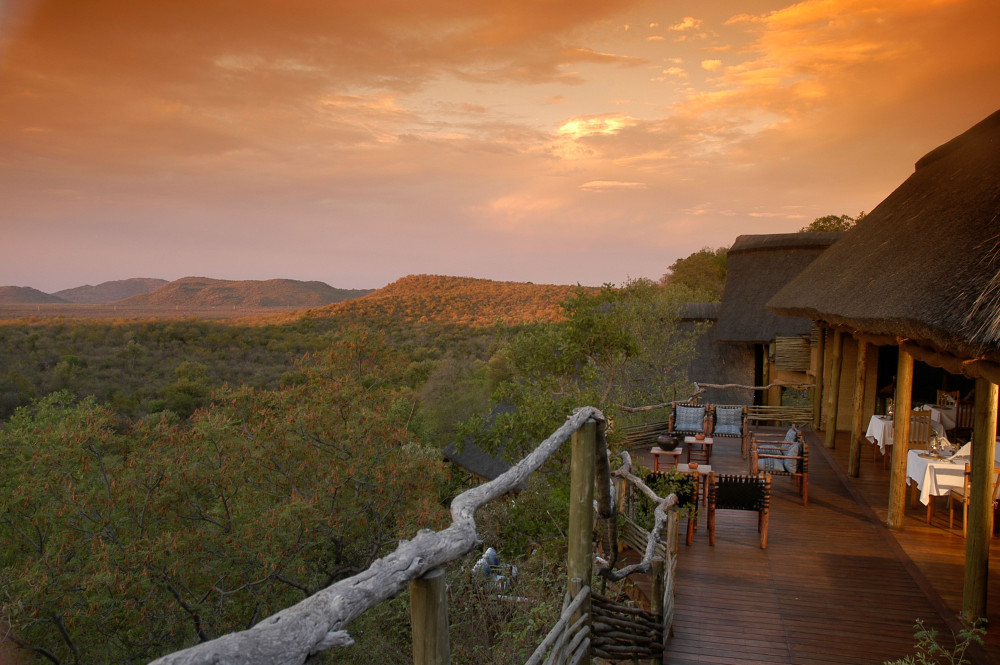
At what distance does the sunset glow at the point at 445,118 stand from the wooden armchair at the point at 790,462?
3957mm

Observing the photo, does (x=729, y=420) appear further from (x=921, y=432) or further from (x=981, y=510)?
(x=981, y=510)

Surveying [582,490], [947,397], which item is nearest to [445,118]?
[947,397]

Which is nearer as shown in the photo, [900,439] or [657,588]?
[657,588]

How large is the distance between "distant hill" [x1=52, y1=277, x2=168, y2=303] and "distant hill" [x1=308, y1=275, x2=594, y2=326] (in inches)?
627

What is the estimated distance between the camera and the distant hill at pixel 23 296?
35.9 m

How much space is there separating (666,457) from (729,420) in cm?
154

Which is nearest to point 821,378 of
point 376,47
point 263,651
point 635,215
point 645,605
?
point 645,605

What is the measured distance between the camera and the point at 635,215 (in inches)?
1053

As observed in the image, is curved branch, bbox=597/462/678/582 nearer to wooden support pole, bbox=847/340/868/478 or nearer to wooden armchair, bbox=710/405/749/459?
wooden support pole, bbox=847/340/868/478

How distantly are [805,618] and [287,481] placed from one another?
16.3 feet

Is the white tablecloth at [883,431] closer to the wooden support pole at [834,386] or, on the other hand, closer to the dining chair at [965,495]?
the wooden support pole at [834,386]

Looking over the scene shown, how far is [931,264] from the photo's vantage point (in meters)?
5.46

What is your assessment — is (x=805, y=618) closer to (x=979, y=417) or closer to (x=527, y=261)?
(x=979, y=417)

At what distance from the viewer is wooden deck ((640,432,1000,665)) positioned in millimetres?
4363
